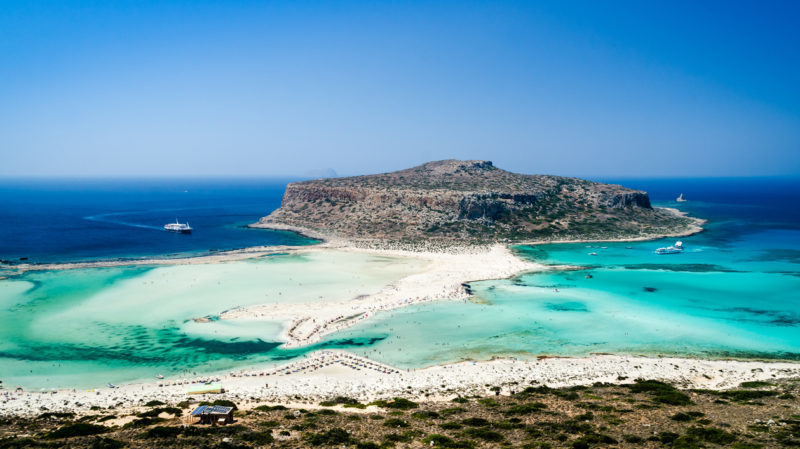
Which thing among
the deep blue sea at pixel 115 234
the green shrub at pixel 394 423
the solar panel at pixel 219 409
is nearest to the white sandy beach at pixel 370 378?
the solar panel at pixel 219 409

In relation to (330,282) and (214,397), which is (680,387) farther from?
(330,282)

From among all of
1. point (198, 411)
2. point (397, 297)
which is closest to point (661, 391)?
point (198, 411)

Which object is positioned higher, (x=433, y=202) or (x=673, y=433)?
(x=433, y=202)

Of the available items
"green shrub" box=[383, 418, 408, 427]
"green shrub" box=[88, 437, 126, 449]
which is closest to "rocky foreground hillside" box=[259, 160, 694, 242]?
"green shrub" box=[383, 418, 408, 427]

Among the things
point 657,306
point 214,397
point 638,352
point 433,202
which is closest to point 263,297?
point 214,397

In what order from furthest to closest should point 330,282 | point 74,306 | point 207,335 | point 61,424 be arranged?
1. point 330,282
2. point 74,306
3. point 207,335
4. point 61,424

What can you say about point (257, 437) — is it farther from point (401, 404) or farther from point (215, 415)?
point (401, 404)

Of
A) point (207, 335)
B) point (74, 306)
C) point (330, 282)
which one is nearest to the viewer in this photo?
point (207, 335)
